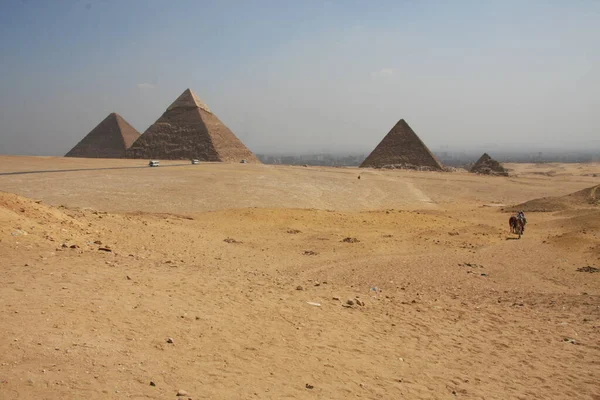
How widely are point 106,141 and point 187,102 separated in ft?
47.9

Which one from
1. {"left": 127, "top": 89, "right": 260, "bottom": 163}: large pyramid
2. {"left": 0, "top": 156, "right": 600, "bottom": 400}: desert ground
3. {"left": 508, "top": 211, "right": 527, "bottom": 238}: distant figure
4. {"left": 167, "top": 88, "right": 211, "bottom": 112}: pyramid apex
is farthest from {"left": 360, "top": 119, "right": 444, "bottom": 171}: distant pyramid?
{"left": 0, "top": 156, "right": 600, "bottom": 400}: desert ground

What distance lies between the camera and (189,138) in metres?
47.5

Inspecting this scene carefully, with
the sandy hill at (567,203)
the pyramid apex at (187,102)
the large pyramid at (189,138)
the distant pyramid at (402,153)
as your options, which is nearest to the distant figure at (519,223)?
the sandy hill at (567,203)

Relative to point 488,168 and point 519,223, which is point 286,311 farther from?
point 488,168

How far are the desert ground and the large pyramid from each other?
34.2 m

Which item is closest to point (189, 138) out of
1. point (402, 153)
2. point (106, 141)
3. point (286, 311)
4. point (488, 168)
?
point (106, 141)

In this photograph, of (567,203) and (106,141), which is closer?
(567,203)

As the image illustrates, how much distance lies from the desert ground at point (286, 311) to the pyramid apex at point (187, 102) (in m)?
40.0

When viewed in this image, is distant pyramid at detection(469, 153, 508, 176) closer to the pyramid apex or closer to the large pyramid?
the large pyramid

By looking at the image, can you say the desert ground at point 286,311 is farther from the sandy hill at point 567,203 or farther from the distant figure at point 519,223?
the sandy hill at point 567,203

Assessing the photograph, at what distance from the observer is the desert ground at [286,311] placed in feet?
12.6

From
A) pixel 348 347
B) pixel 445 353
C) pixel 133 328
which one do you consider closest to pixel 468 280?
pixel 445 353

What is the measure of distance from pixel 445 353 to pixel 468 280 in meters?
3.70

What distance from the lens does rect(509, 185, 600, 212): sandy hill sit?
18828mm
